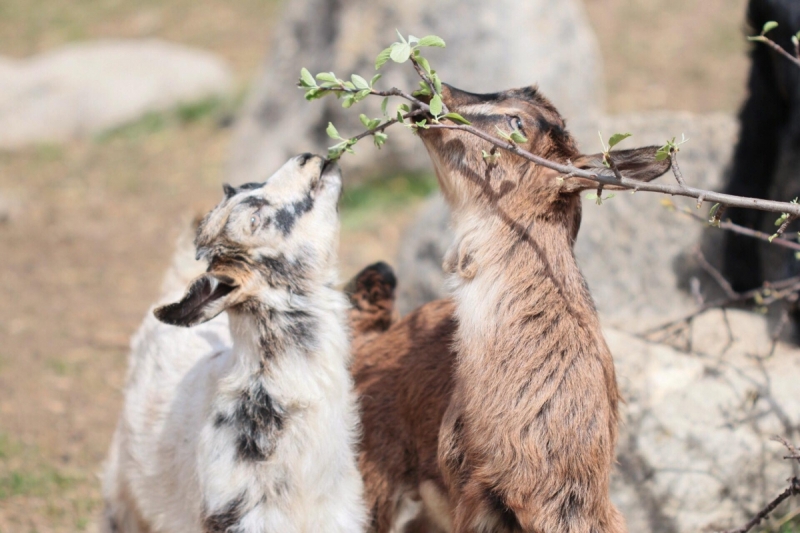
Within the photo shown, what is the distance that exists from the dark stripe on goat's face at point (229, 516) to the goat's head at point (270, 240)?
713mm

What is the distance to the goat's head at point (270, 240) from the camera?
313 centimetres

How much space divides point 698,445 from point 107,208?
24.4ft

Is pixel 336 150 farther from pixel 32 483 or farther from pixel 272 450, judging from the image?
pixel 32 483

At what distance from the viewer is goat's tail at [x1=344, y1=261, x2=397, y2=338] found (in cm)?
426

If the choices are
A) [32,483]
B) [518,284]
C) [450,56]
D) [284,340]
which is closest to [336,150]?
[284,340]

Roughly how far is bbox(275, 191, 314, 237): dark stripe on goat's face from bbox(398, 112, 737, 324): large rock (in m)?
2.51

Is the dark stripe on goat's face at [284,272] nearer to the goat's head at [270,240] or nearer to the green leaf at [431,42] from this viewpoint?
the goat's head at [270,240]

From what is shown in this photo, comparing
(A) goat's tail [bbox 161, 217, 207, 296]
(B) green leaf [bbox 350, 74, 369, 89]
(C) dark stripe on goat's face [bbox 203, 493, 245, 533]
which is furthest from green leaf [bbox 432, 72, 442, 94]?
(A) goat's tail [bbox 161, 217, 207, 296]

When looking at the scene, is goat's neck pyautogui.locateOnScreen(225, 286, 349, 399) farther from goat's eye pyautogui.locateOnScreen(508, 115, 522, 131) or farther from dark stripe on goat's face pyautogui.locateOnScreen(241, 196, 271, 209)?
goat's eye pyautogui.locateOnScreen(508, 115, 522, 131)

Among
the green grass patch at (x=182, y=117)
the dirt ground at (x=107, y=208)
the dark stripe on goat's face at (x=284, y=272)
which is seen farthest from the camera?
the green grass patch at (x=182, y=117)

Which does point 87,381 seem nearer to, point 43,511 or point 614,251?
point 43,511

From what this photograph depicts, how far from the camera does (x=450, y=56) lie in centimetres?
867

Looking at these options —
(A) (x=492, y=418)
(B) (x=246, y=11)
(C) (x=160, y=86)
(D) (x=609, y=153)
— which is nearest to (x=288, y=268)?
(A) (x=492, y=418)

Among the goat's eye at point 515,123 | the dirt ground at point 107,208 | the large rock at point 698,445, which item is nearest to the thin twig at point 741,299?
the large rock at point 698,445
